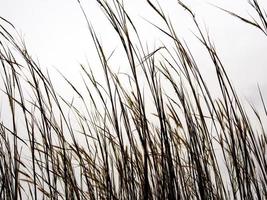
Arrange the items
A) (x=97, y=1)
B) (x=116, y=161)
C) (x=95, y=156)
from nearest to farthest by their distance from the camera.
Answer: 1. (x=97, y=1)
2. (x=116, y=161)
3. (x=95, y=156)

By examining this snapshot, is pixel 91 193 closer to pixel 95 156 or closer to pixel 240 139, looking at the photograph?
pixel 95 156

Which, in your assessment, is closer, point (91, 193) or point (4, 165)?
point (4, 165)

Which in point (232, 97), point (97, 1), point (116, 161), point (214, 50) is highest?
point (97, 1)

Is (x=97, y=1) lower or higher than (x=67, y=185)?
higher

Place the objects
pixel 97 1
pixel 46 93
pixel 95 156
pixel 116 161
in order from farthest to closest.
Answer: pixel 95 156
pixel 116 161
pixel 46 93
pixel 97 1

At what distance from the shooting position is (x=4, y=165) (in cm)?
116

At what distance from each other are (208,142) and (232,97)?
196mm

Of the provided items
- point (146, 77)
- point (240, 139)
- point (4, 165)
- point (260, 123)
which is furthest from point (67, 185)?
point (260, 123)

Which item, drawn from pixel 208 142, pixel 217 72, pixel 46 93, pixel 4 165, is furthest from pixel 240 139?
pixel 4 165

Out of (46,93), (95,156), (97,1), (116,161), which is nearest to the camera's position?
(97,1)

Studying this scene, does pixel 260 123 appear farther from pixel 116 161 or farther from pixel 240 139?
pixel 116 161

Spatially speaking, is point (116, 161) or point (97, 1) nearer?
point (97, 1)

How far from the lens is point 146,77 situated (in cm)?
114

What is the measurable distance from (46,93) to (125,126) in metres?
0.32
